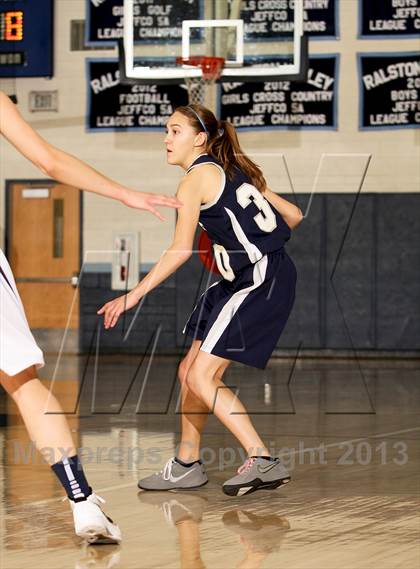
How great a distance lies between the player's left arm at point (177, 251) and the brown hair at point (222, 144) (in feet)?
0.82

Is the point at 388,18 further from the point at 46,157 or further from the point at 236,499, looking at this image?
the point at 46,157

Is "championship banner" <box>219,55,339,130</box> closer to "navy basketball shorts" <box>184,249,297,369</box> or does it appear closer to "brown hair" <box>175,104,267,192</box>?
"brown hair" <box>175,104,267,192</box>

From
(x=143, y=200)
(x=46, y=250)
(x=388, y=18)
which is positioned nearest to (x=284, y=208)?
(x=143, y=200)

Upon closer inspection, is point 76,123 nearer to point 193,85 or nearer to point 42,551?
point 193,85

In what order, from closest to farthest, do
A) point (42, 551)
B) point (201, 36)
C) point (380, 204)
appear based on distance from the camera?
point (42, 551), point (201, 36), point (380, 204)

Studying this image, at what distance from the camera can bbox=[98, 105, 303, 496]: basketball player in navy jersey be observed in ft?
18.0

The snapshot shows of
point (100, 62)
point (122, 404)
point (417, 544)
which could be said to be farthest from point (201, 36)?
point (417, 544)

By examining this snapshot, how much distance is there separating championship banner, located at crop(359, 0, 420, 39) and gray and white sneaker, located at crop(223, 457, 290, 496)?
465 inches

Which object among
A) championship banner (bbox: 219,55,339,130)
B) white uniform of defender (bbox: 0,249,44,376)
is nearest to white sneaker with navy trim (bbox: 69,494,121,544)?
white uniform of defender (bbox: 0,249,44,376)

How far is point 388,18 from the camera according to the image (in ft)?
53.6

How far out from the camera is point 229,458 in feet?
22.2

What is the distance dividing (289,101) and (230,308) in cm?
1139

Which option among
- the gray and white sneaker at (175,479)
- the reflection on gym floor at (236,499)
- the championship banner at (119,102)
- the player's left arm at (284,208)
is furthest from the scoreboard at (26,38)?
the gray and white sneaker at (175,479)

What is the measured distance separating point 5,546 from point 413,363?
1199 centimetres
